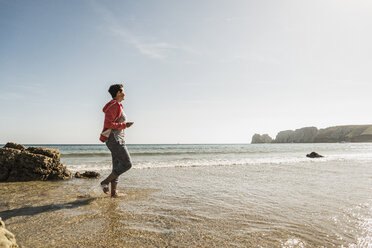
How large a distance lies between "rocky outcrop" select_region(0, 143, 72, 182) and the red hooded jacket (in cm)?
428

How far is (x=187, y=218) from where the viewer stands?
3428 millimetres

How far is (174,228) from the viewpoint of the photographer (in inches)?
118

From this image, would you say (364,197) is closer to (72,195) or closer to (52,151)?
(72,195)

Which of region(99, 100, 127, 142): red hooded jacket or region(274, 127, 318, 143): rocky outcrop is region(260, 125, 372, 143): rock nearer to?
region(274, 127, 318, 143): rocky outcrop

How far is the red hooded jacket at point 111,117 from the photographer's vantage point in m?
4.54

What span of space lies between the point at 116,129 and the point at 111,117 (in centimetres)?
31

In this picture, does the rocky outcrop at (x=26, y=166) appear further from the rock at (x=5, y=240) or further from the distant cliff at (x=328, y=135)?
the distant cliff at (x=328, y=135)

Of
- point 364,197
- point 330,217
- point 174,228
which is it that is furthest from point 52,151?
point 364,197

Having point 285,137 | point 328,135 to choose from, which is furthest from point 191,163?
point 285,137

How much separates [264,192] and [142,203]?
306 centimetres

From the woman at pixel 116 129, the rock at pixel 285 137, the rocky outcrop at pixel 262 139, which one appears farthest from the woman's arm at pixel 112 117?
the rocky outcrop at pixel 262 139

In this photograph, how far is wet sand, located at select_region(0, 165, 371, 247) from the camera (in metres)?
2.62

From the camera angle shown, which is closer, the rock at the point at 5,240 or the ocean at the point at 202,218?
the rock at the point at 5,240

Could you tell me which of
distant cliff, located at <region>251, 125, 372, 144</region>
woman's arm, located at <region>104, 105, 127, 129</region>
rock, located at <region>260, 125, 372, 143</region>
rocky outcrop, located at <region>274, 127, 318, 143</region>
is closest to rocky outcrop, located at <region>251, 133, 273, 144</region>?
distant cliff, located at <region>251, 125, 372, 144</region>
